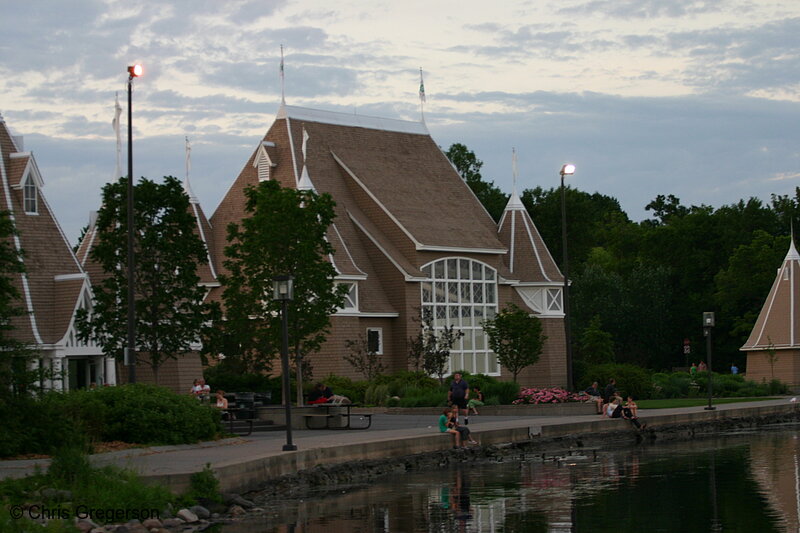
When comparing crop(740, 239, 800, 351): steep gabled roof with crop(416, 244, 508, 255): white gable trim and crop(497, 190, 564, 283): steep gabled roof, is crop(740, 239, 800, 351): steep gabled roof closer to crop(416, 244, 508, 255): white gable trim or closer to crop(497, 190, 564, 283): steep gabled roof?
crop(497, 190, 564, 283): steep gabled roof

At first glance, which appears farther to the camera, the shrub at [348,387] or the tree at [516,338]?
the tree at [516,338]

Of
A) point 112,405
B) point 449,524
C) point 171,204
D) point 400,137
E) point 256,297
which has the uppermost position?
point 400,137

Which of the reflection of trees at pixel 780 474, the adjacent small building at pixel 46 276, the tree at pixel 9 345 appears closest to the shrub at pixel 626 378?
the reflection of trees at pixel 780 474

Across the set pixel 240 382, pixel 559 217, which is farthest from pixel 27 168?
pixel 559 217

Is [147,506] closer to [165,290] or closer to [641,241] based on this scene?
[165,290]

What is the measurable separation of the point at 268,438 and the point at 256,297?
9.34 m

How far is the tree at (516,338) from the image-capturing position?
52.6m

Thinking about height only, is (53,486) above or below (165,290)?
below

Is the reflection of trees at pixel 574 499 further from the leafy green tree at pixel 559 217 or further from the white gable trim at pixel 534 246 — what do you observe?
the leafy green tree at pixel 559 217

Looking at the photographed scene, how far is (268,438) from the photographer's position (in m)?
30.3

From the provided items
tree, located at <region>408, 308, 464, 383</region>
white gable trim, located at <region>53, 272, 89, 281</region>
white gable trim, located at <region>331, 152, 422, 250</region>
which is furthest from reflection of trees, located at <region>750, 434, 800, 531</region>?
white gable trim, located at <region>331, 152, 422, 250</region>

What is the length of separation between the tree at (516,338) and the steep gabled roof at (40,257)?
62.8 feet

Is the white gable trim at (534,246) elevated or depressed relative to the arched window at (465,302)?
elevated

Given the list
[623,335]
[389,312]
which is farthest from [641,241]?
[389,312]
